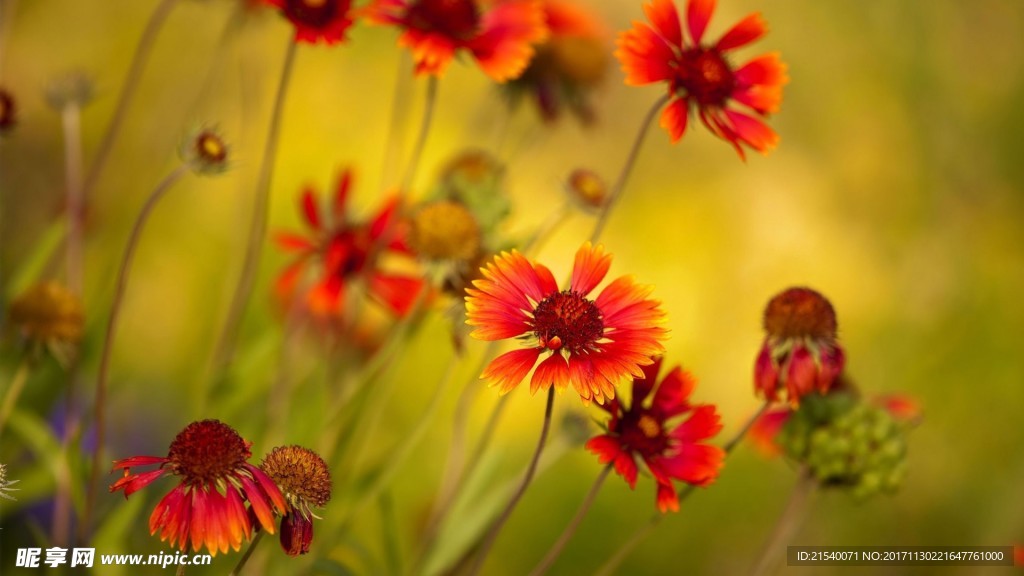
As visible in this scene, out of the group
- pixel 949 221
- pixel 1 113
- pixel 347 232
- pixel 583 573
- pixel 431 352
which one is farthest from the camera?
pixel 949 221

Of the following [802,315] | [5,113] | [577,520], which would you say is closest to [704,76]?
[802,315]

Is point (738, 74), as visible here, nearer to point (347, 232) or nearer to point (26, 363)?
point (347, 232)

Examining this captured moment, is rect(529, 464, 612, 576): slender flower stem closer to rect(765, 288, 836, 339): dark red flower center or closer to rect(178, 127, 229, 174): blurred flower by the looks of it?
rect(765, 288, 836, 339): dark red flower center

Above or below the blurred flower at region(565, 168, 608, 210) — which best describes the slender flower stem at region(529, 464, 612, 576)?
below

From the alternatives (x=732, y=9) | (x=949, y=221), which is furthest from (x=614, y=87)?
(x=949, y=221)

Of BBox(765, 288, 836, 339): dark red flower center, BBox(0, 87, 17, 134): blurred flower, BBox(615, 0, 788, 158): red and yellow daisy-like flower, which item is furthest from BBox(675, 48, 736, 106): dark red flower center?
BBox(0, 87, 17, 134): blurred flower

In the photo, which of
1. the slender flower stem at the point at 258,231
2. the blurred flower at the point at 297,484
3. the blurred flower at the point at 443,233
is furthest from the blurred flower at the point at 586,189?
the blurred flower at the point at 297,484

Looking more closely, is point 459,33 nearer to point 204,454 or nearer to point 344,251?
point 344,251
